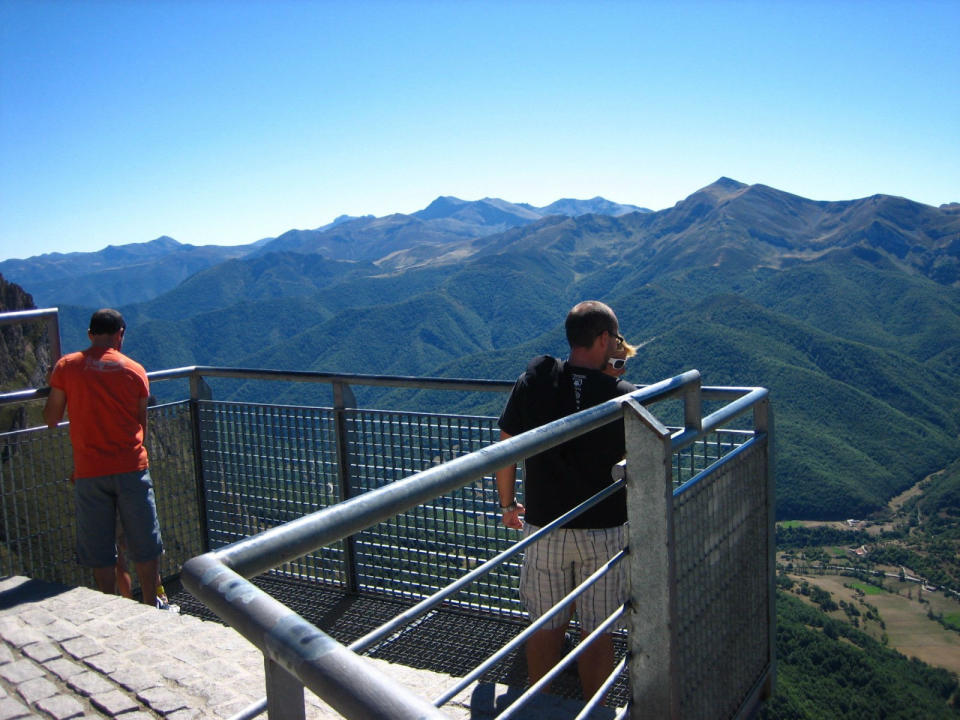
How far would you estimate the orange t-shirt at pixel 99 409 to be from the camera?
433 centimetres

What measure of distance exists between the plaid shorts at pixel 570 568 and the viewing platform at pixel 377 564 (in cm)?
22

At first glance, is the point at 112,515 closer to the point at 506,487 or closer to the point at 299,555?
the point at 506,487

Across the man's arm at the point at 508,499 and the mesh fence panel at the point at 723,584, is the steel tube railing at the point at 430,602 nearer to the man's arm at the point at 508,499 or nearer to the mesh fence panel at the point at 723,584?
the mesh fence panel at the point at 723,584

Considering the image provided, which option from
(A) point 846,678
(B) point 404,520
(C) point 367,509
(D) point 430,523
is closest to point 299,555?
(C) point 367,509

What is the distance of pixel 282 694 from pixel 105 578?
4.10m

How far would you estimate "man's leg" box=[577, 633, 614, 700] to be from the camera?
2.89m

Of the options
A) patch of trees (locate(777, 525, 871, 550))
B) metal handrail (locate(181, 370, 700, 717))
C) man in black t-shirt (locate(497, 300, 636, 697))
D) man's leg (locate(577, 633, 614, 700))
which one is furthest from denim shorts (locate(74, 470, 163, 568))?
patch of trees (locate(777, 525, 871, 550))

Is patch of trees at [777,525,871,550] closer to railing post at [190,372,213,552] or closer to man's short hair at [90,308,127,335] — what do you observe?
railing post at [190,372,213,552]

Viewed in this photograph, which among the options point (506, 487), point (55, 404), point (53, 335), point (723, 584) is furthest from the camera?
point (53, 335)

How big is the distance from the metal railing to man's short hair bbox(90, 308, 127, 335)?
523 millimetres

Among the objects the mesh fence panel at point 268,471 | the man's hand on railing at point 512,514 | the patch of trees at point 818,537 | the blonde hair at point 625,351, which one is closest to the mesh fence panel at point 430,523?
the mesh fence panel at point 268,471

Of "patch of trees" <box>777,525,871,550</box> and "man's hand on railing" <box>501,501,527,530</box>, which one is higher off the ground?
"man's hand on railing" <box>501,501,527,530</box>

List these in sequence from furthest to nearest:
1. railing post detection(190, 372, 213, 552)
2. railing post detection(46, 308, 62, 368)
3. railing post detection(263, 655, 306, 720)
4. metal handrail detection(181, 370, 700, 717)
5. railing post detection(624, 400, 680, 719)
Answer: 1. railing post detection(190, 372, 213, 552)
2. railing post detection(46, 308, 62, 368)
3. railing post detection(624, 400, 680, 719)
4. railing post detection(263, 655, 306, 720)
5. metal handrail detection(181, 370, 700, 717)

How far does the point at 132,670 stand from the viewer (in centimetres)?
312
